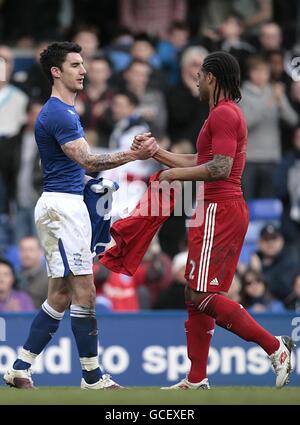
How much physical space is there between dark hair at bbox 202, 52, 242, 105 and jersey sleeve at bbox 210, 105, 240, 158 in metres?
0.22

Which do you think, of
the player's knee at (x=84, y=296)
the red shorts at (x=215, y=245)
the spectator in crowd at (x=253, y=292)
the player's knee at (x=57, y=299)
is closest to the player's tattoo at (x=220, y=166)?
the red shorts at (x=215, y=245)

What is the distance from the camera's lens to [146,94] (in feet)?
51.4

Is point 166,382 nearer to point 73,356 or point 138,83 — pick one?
point 73,356

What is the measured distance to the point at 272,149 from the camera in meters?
15.5

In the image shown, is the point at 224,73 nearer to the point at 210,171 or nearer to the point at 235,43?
the point at 210,171

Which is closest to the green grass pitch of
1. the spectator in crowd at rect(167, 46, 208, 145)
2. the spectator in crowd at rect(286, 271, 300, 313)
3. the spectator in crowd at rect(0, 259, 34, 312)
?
the spectator in crowd at rect(0, 259, 34, 312)

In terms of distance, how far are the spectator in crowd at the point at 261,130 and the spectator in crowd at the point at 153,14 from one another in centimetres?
291

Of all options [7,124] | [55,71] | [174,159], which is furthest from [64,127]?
[7,124]

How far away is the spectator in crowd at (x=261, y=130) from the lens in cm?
1535

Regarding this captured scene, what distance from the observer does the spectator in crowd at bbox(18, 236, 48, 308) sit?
45.5ft

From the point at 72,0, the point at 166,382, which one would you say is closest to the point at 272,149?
the point at 166,382

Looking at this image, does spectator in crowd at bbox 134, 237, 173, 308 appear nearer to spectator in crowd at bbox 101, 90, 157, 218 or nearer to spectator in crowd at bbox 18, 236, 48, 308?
spectator in crowd at bbox 101, 90, 157, 218

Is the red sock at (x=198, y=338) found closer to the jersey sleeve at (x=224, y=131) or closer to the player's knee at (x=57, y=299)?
the player's knee at (x=57, y=299)

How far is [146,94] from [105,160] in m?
6.12
